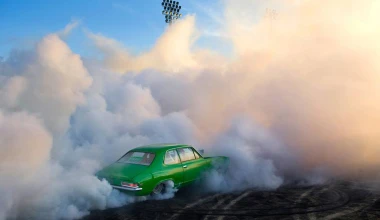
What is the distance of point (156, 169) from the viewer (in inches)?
338

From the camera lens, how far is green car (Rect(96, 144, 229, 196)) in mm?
8125

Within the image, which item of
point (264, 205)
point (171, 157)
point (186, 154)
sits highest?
point (186, 154)

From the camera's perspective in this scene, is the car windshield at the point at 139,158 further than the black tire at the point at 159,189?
Yes

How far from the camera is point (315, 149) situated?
41.7 ft

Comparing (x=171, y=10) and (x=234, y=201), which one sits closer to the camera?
(x=234, y=201)

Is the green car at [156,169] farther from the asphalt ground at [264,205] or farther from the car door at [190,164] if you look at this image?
the asphalt ground at [264,205]

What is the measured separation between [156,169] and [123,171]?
807 millimetres

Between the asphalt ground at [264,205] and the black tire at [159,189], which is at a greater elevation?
the black tire at [159,189]

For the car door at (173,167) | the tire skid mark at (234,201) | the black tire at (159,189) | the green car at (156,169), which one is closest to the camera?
the tire skid mark at (234,201)

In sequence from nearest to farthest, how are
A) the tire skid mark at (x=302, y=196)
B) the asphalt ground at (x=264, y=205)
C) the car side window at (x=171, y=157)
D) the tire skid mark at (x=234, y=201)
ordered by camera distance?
the tire skid mark at (x=302, y=196) → the asphalt ground at (x=264, y=205) → the tire skid mark at (x=234, y=201) → the car side window at (x=171, y=157)

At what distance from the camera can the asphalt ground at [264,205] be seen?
698 cm

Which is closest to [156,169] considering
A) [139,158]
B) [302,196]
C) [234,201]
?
[139,158]

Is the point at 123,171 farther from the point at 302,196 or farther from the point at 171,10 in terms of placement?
the point at 171,10

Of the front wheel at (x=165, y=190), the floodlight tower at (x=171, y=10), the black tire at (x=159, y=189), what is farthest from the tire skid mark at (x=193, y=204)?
the floodlight tower at (x=171, y=10)
